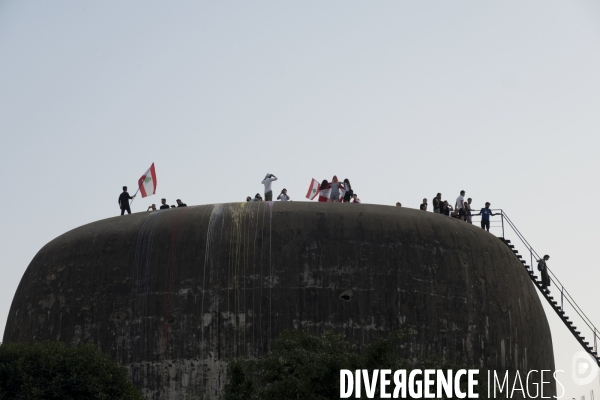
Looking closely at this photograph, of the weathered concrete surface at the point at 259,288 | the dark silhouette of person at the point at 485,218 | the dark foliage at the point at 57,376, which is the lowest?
the dark foliage at the point at 57,376

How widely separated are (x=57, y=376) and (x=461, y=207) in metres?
11.3

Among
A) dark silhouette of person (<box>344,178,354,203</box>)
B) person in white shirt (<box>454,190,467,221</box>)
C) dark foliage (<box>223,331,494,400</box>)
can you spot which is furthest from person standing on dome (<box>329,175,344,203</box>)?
dark foliage (<box>223,331,494,400</box>)

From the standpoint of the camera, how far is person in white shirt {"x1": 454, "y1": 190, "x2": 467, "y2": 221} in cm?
2722

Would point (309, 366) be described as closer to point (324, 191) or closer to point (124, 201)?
point (324, 191)

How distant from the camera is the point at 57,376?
19938 millimetres

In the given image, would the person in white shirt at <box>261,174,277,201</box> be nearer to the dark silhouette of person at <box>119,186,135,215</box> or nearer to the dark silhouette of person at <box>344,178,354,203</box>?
the dark silhouette of person at <box>344,178,354,203</box>

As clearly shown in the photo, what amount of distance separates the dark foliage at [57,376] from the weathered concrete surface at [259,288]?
2629 mm

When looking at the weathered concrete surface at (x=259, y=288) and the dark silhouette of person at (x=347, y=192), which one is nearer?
the weathered concrete surface at (x=259, y=288)

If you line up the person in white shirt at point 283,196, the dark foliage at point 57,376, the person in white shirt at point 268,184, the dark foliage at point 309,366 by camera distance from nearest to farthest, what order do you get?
the dark foliage at point 309,366
the dark foliage at point 57,376
the person in white shirt at point 268,184
the person in white shirt at point 283,196

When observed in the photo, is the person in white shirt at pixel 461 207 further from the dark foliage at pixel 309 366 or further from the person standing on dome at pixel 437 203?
the dark foliage at pixel 309 366

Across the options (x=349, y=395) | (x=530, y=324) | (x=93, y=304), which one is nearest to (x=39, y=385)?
(x=93, y=304)

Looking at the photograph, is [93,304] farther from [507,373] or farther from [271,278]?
[507,373]

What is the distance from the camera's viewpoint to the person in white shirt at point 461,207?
27.2 meters

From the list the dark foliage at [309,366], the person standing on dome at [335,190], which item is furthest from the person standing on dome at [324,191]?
the dark foliage at [309,366]
